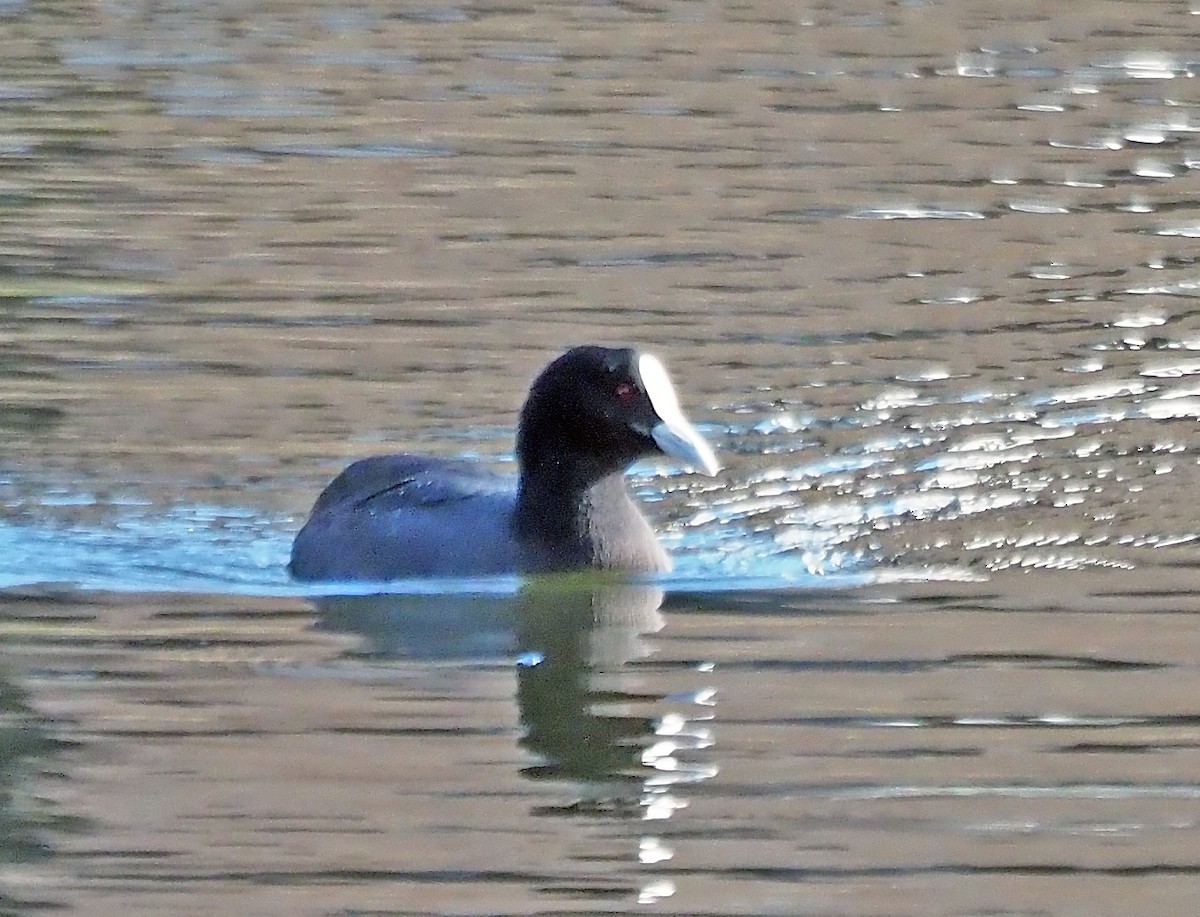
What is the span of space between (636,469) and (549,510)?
5.91 feet

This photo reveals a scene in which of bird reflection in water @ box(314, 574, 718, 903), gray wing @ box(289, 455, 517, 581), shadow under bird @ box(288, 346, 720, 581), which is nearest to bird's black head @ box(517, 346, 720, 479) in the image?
shadow under bird @ box(288, 346, 720, 581)

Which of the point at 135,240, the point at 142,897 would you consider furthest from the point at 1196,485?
the point at 135,240

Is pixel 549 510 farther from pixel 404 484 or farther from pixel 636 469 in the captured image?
pixel 636 469

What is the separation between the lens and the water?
6.33 metres

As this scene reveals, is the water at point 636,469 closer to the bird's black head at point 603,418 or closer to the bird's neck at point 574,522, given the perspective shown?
the bird's neck at point 574,522

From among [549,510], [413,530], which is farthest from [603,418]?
[413,530]

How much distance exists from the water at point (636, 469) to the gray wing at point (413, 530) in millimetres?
135

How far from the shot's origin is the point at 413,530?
919 cm

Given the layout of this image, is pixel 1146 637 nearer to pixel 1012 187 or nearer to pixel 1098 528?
pixel 1098 528

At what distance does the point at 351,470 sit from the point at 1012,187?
6499 millimetres

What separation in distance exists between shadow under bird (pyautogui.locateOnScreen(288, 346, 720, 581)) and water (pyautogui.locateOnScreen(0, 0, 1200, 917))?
0.57ft

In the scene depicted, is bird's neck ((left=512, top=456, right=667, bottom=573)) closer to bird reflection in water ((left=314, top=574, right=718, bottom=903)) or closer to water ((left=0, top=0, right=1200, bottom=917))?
bird reflection in water ((left=314, top=574, right=718, bottom=903))

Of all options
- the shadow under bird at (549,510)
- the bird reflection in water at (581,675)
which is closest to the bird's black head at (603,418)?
the shadow under bird at (549,510)

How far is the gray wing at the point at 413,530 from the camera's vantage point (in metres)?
9.14
